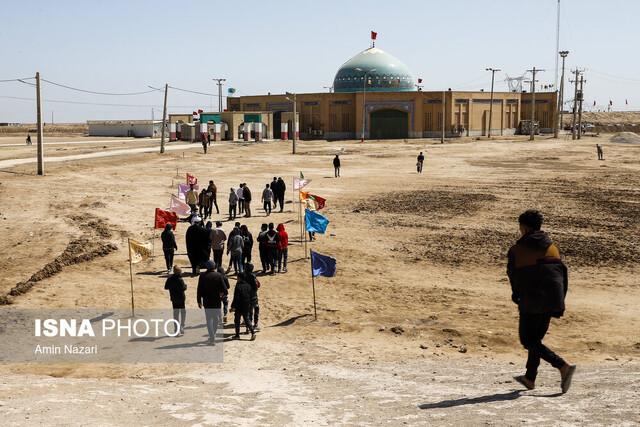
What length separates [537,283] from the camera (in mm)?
7027

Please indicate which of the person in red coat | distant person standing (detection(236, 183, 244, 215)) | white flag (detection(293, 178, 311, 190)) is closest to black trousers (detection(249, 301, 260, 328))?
the person in red coat

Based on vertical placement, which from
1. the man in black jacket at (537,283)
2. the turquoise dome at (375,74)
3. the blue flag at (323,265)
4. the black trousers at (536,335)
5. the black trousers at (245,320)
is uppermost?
the turquoise dome at (375,74)

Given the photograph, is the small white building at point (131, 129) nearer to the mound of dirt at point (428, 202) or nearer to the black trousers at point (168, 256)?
the mound of dirt at point (428, 202)

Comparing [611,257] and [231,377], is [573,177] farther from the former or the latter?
[231,377]

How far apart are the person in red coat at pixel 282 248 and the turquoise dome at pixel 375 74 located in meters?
71.0

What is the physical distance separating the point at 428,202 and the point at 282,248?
46.0ft

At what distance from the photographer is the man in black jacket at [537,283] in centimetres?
702

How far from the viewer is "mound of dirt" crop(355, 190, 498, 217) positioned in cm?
2656

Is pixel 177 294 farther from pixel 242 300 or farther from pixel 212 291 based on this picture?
pixel 242 300

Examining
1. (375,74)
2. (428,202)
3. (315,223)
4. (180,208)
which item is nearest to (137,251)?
(315,223)

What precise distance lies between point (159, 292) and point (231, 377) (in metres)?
5.92

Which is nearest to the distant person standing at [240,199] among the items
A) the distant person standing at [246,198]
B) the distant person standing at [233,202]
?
the distant person standing at [246,198]

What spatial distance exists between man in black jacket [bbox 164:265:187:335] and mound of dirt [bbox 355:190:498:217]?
50.1 feet

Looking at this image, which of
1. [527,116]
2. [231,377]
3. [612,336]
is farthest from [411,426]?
[527,116]
